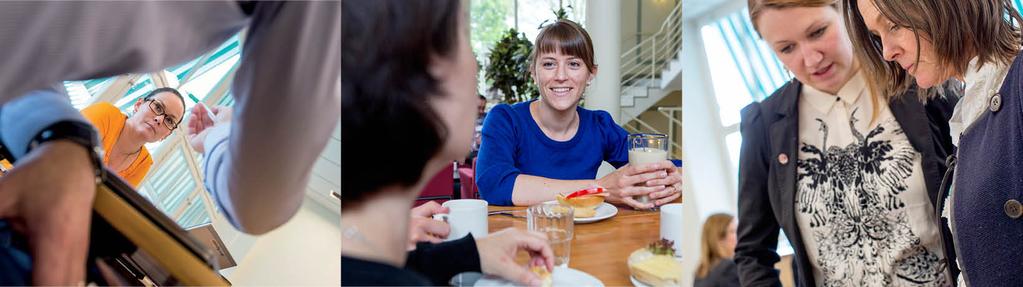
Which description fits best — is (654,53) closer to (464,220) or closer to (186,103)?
(464,220)

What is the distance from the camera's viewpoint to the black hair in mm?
925

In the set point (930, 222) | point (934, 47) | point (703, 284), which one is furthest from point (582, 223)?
point (934, 47)

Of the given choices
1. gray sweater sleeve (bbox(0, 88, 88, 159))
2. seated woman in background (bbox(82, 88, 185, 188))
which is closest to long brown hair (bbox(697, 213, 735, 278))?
seated woman in background (bbox(82, 88, 185, 188))

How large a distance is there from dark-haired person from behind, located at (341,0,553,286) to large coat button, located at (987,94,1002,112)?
3.27 ft

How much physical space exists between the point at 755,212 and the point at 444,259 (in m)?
0.65

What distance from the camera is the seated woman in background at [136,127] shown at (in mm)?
1038

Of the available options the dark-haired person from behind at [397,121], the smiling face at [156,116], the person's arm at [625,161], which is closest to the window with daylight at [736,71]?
the person's arm at [625,161]

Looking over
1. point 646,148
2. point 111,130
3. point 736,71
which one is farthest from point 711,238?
point 111,130

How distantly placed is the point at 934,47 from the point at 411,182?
1061 millimetres

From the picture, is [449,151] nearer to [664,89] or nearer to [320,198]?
[320,198]

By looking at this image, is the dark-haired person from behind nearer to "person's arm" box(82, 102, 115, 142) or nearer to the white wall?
the white wall

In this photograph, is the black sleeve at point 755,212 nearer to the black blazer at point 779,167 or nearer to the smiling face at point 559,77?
the black blazer at point 779,167

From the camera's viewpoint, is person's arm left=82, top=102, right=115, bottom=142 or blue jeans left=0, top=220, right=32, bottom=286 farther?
person's arm left=82, top=102, right=115, bottom=142

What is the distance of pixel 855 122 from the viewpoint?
1.06 metres
